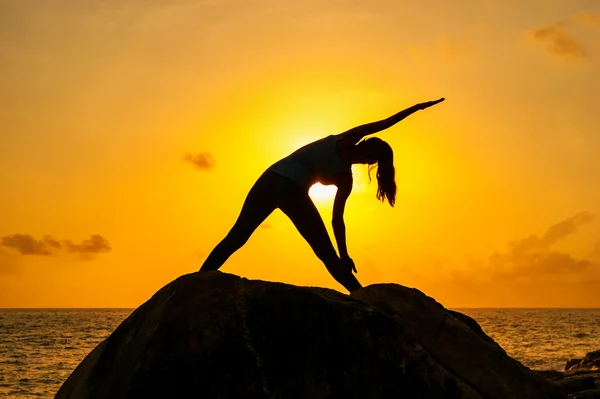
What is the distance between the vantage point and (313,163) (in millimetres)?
8508

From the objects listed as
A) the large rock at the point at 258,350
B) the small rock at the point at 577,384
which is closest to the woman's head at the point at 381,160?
the large rock at the point at 258,350

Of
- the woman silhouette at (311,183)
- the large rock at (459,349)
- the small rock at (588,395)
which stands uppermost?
the woman silhouette at (311,183)

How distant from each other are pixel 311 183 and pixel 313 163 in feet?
0.71

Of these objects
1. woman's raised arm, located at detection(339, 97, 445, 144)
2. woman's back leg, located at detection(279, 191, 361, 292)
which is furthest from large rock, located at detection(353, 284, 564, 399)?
woman's raised arm, located at detection(339, 97, 445, 144)

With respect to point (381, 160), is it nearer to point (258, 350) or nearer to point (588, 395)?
point (258, 350)

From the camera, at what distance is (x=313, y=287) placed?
756 centimetres

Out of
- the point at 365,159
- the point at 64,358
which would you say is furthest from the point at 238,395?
the point at 64,358

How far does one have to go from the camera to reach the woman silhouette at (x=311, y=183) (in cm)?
840

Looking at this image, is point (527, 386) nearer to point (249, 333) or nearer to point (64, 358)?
point (249, 333)

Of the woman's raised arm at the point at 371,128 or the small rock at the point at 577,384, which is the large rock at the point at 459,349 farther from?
the small rock at the point at 577,384

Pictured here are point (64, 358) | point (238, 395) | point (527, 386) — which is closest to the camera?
point (238, 395)

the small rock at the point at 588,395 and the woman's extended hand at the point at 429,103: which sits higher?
the woman's extended hand at the point at 429,103

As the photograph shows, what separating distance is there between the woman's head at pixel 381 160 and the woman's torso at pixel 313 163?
0.97 feet

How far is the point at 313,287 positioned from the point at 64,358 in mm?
53568
